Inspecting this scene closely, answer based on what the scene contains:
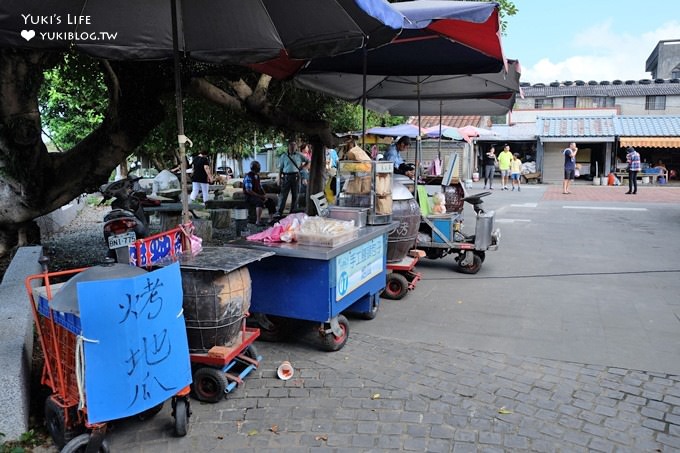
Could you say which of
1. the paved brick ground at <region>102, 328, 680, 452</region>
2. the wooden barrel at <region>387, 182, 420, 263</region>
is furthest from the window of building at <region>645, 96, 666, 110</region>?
the paved brick ground at <region>102, 328, 680, 452</region>

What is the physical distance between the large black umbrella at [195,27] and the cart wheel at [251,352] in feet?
3.66

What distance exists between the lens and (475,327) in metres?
5.12

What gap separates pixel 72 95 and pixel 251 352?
1031 centimetres

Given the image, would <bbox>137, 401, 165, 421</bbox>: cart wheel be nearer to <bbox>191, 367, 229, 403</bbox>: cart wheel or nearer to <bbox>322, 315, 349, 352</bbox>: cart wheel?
<bbox>191, 367, 229, 403</bbox>: cart wheel

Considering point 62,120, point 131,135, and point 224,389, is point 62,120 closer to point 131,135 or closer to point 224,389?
point 131,135

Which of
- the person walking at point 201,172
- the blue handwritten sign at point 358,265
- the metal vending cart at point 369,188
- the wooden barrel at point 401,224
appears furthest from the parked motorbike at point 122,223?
the person walking at point 201,172

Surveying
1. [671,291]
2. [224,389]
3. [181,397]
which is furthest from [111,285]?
[671,291]

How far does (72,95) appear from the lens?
11.9 metres

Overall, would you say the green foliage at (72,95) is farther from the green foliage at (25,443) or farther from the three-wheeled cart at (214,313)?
the green foliage at (25,443)

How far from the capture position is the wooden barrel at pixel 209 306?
3.48m

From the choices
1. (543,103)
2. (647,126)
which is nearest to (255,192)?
(647,126)

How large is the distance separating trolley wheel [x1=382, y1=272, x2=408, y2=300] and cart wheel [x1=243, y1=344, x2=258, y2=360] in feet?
7.94

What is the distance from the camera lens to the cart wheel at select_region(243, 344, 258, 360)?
4.02 meters

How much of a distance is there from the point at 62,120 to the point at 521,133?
22.6m
